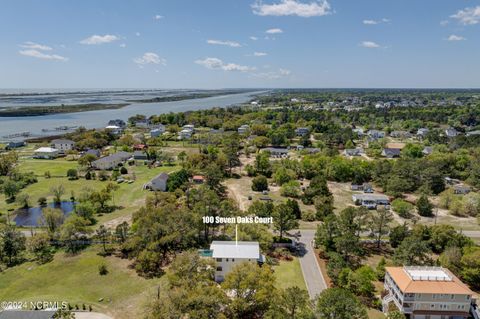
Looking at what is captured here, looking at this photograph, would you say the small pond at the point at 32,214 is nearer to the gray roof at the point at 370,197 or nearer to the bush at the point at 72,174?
the bush at the point at 72,174

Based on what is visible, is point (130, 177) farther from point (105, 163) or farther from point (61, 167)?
point (61, 167)

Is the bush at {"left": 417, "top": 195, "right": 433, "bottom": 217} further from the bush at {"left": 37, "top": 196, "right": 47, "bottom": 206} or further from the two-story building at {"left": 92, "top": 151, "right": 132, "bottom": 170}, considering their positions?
the two-story building at {"left": 92, "top": 151, "right": 132, "bottom": 170}

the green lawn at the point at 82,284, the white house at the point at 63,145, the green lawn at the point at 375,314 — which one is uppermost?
the white house at the point at 63,145

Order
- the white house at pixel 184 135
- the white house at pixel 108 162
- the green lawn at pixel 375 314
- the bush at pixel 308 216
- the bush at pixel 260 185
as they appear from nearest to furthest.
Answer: the green lawn at pixel 375 314
the bush at pixel 308 216
the bush at pixel 260 185
the white house at pixel 108 162
the white house at pixel 184 135

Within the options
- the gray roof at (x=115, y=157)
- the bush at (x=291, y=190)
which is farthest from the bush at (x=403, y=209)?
the gray roof at (x=115, y=157)

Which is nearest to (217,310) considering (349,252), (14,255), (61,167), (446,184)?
(349,252)
